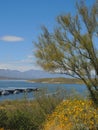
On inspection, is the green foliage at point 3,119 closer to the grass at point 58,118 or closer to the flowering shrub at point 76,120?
the grass at point 58,118

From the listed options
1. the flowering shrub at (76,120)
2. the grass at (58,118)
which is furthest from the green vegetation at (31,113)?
the flowering shrub at (76,120)

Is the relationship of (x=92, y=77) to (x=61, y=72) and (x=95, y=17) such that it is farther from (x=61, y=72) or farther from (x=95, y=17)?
(x=95, y=17)

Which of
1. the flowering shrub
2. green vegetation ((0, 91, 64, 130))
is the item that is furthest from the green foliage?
the flowering shrub

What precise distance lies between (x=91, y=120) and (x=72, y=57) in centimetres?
614

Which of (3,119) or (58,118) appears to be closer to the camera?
(58,118)

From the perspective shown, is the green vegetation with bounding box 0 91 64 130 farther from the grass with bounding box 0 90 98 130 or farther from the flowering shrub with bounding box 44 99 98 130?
the flowering shrub with bounding box 44 99 98 130

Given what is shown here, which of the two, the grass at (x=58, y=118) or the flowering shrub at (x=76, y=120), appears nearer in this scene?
the flowering shrub at (x=76, y=120)

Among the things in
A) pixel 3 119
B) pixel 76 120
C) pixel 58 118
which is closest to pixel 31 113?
pixel 3 119

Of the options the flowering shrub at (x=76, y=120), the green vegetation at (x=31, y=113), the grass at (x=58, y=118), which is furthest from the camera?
the green vegetation at (x=31, y=113)

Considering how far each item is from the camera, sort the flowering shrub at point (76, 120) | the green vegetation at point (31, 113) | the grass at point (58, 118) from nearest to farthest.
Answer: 1. the flowering shrub at point (76, 120)
2. the grass at point (58, 118)
3. the green vegetation at point (31, 113)

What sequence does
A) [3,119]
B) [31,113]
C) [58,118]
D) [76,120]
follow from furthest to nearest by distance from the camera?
[31,113] < [3,119] < [58,118] < [76,120]

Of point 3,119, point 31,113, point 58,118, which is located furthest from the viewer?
point 31,113

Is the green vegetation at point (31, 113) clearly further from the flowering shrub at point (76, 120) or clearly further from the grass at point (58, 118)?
the flowering shrub at point (76, 120)

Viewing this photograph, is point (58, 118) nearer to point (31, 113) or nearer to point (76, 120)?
point (76, 120)
